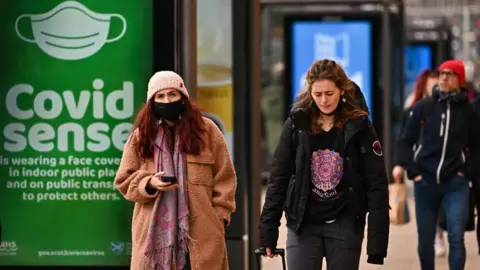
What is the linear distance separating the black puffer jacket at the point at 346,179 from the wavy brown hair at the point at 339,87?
0.03m

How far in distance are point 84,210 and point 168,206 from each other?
1.65 meters

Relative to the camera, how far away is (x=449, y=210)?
8.87 metres

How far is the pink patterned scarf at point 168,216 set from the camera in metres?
6.11

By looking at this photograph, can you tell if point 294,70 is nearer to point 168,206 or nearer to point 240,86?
point 240,86

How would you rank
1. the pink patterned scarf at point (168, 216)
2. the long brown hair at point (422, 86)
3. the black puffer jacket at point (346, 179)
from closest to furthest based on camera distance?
the black puffer jacket at point (346, 179)
the pink patterned scarf at point (168, 216)
the long brown hair at point (422, 86)

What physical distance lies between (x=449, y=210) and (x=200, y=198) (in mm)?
3158

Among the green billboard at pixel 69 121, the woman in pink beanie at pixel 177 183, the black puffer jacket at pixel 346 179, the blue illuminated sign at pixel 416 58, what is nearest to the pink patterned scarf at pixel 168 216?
the woman in pink beanie at pixel 177 183

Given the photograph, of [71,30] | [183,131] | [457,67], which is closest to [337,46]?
[457,67]

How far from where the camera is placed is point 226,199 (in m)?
6.20

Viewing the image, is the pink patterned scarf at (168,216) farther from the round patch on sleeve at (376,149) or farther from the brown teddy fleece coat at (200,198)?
the round patch on sleeve at (376,149)

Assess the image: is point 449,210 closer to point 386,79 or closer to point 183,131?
point 183,131

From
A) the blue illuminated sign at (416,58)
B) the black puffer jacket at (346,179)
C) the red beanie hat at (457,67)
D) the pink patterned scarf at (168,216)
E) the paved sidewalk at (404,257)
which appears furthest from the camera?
the blue illuminated sign at (416,58)

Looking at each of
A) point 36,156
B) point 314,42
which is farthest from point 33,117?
point 314,42

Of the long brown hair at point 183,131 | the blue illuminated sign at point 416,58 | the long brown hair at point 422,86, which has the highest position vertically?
the blue illuminated sign at point 416,58
